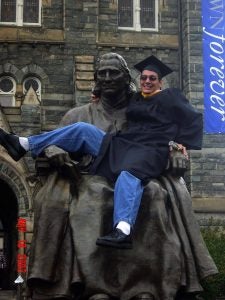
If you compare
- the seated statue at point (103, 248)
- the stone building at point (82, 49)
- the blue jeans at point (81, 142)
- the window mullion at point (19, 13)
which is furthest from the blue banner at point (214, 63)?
the seated statue at point (103, 248)

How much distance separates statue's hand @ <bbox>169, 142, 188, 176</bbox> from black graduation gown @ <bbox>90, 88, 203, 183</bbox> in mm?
43

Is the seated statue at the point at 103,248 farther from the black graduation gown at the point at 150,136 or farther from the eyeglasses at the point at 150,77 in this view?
the eyeglasses at the point at 150,77

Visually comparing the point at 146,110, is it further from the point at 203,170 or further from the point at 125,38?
the point at 125,38

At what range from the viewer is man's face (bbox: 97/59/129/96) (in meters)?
5.45

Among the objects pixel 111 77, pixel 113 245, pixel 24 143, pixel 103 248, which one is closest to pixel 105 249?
pixel 103 248

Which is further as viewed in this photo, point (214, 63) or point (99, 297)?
point (214, 63)

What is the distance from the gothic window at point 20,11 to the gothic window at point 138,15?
3.06 metres

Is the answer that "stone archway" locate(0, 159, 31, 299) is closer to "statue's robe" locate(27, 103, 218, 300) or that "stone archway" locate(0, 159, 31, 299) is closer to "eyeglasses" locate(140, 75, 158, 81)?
"eyeglasses" locate(140, 75, 158, 81)

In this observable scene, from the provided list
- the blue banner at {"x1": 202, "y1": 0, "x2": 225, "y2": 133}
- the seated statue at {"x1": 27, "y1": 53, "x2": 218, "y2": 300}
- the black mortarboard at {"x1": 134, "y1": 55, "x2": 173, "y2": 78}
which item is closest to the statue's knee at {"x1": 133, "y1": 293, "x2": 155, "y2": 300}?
the seated statue at {"x1": 27, "y1": 53, "x2": 218, "y2": 300}

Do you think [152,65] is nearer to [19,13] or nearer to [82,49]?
Answer: [82,49]

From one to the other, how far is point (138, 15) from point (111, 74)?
22.0 m

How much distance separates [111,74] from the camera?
5.48 meters

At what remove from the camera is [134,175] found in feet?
16.3

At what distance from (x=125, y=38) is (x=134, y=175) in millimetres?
21836
